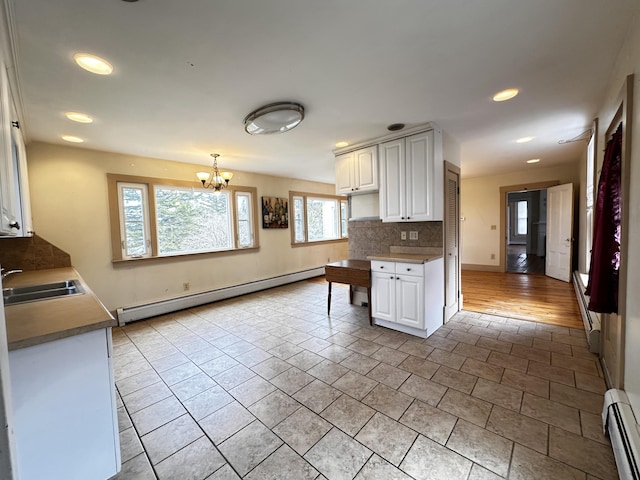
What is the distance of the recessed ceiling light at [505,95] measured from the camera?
7.46 feet

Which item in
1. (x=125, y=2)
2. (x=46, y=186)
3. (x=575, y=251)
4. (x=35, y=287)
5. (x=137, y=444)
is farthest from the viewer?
(x=575, y=251)

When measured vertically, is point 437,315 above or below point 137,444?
above

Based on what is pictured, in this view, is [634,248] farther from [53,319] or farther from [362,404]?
[53,319]

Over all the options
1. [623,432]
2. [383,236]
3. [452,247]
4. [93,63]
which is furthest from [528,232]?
[93,63]

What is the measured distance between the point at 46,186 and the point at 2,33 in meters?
2.56

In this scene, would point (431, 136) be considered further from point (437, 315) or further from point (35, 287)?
point (35, 287)

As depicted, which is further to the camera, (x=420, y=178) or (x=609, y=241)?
(x=420, y=178)

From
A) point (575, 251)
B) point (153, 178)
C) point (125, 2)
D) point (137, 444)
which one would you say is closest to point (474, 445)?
point (137, 444)

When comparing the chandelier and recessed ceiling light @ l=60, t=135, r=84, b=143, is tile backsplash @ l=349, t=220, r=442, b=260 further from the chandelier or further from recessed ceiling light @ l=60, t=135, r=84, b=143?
recessed ceiling light @ l=60, t=135, r=84, b=143

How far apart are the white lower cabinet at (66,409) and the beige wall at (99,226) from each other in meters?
2.93

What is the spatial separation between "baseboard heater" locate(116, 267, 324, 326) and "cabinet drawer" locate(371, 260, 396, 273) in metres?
2.85

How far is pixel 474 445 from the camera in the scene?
156cm

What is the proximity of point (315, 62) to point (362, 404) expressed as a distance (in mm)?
2485

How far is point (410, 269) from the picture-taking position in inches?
119
